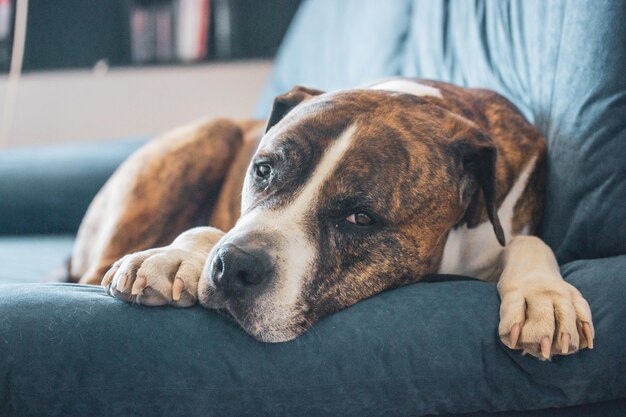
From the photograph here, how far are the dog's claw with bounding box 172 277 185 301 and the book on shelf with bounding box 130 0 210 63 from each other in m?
3.37

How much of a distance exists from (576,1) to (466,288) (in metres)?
0.77

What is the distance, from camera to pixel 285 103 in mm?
1881

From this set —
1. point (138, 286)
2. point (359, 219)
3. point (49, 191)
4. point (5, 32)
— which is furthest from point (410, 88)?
point (5, 32)

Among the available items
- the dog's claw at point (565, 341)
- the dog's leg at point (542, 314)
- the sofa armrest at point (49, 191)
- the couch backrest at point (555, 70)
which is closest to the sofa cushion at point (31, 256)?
the sofa armrest at point (49, 191)

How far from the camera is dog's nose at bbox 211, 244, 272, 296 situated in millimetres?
1327

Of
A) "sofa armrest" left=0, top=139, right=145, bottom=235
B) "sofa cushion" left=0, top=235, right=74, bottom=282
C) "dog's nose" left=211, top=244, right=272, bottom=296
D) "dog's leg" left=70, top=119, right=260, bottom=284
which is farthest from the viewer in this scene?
"sofa armrest" left=0, top=139, right=145, bottom=235

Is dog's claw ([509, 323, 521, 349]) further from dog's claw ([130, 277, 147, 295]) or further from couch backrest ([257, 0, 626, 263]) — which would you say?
dog's claw ([130, 277, 147, 295])

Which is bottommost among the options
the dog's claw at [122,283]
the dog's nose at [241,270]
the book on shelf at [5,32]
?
the book on shelf at [5,32]

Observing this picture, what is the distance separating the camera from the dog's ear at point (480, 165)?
161 centimetres

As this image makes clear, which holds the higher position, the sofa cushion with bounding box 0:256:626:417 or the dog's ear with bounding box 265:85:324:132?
the dog's ear with bounding box 265:85:324:132

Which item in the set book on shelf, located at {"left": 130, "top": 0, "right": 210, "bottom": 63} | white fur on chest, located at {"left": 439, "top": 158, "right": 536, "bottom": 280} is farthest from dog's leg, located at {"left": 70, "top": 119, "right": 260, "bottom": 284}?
book on shelf, located at {"left": 130, "top": 0, "right": 210, "bottom": 63}

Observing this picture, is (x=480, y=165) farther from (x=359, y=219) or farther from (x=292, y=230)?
(x=292, y=230)

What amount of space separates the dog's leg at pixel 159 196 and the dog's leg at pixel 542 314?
1.16 meters

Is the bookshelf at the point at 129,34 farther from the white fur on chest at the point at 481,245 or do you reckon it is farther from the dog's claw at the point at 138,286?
the dog's claw at the point at 138,286
